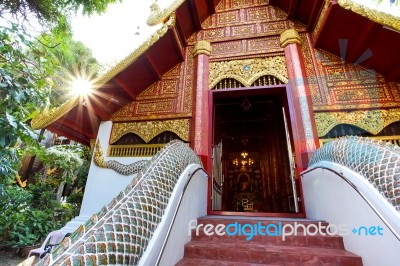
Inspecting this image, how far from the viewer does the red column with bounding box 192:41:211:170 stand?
11.1ft

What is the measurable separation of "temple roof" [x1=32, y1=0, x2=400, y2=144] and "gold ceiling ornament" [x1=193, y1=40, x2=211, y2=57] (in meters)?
0.29

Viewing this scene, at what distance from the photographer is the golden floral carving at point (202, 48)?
4094 millimetres

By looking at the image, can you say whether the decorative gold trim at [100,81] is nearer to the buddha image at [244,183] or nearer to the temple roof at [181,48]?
the temple roof at [181,48]

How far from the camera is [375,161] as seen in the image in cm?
142

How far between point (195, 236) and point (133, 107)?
2.67 metres

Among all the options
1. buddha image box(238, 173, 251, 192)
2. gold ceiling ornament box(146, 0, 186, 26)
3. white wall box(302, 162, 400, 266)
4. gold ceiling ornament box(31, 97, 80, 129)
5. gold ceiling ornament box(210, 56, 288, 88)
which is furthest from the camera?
buddha image box(238, 173, 251, 192)

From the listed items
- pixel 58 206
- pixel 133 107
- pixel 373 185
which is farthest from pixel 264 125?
pixel 58 206

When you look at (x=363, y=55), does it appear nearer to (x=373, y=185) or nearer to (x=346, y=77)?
(x=346, y=77)

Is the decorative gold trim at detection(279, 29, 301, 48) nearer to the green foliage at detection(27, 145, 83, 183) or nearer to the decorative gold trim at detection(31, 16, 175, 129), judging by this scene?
the decorative gold trim at detection(31, 16, 175, 129)

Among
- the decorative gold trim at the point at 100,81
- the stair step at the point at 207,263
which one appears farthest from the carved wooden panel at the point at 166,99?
the stair step at the point at 207,263

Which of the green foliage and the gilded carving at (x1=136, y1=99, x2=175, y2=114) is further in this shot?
the green foliage

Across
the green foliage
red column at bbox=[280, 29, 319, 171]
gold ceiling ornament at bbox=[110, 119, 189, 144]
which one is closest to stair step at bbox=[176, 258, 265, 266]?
red column at bbox=[280, 29, 319, 171]

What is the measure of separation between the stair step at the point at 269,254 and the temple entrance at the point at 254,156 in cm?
426

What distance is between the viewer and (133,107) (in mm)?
3996
